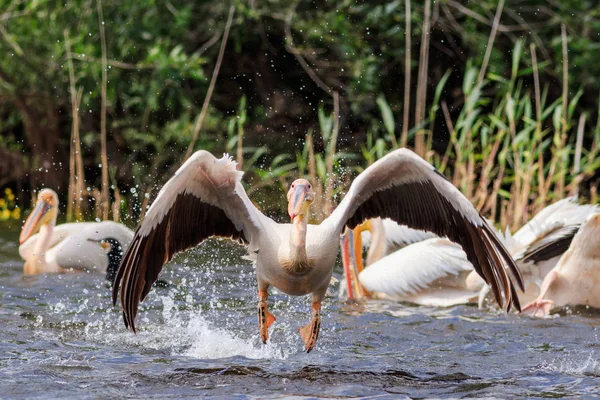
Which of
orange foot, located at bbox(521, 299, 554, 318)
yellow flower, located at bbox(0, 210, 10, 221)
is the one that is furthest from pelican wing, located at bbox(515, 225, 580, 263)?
yellow flower, located at bbox(0, 210, 10, 221)

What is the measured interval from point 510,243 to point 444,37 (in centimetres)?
502

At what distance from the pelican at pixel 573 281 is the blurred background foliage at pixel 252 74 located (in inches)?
159

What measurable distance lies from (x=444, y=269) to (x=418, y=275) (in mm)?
186

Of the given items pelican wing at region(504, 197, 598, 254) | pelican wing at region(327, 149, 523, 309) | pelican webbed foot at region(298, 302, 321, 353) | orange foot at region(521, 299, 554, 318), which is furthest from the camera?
pelican wing at region(504, 197, 598, 254)

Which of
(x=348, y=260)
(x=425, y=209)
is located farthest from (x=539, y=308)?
(x=425, y=209)

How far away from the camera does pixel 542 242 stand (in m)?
6.62

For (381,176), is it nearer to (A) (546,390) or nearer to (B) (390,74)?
(A) (546,390)

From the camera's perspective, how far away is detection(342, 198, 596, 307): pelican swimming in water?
6914 mm

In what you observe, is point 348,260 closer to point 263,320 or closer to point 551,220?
point 551,220

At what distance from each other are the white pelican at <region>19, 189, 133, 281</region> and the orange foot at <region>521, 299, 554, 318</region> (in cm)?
294

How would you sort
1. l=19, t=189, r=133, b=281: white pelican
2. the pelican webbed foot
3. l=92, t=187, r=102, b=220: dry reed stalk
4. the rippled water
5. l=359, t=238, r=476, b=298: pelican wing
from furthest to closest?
1. l=92, t=187, r=102, b=220: dry reed stalk
2. l=19, t=189, r=133, b=281: white pelican
3. l=359, t=238, r=476, b=298: pelican wing
4. the pelican webbed foot
5. the rippled water

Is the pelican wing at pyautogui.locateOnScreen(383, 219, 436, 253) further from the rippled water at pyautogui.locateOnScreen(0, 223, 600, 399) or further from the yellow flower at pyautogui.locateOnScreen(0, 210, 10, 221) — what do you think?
the yellow flower at pyautogui.locateOnScreen(0, 210, 10, 221)

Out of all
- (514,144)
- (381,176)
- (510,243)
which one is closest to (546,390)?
(381,176)

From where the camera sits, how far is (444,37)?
11461 mm
